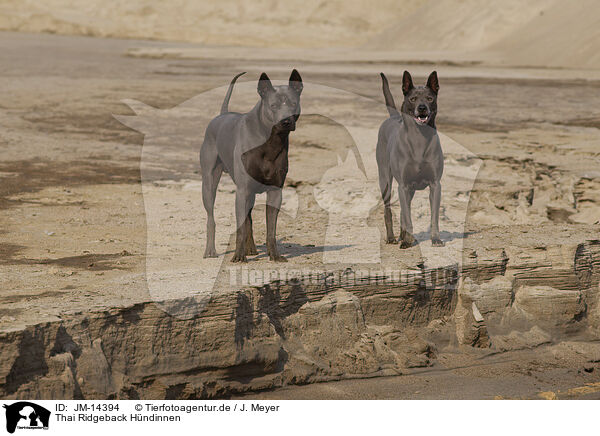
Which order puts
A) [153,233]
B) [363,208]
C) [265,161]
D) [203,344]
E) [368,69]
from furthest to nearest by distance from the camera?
[368,69] < [363,208] < [153,233] < [265,161] < [203,344]

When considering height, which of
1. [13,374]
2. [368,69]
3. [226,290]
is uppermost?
[368,69]

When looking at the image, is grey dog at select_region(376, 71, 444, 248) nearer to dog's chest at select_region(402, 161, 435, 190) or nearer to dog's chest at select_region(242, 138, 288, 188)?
dog's chest at select_region(402, 161, 435, 190)

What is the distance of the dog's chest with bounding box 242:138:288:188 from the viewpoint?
682 centimetres

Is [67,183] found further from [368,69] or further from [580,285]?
[368,69]

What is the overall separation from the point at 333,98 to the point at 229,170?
13980 mm

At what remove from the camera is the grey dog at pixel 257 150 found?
21.4ft

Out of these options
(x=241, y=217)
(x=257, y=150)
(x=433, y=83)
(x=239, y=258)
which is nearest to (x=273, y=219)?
(x=241, y=217)

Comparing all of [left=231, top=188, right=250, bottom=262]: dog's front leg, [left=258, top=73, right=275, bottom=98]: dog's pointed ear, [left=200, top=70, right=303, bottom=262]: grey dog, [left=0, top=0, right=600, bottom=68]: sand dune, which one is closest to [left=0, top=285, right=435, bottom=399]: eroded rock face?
[left=231, top=188, right=250, bottom=262]: dog's front leg

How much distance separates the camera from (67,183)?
11320 mm

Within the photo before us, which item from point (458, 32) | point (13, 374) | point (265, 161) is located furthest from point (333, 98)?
point (458, 32)

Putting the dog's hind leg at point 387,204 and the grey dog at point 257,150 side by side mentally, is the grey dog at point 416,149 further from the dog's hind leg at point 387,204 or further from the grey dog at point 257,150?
the grey dog at point 257,150

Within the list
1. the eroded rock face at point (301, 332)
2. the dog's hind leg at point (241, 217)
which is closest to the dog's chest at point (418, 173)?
the eroded rock face at point (301, 332)
